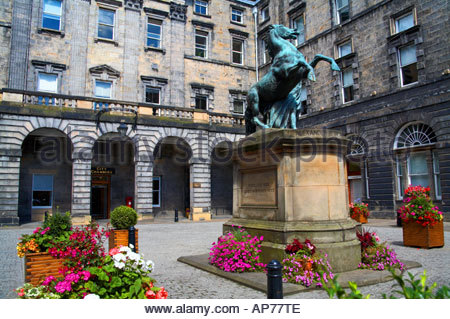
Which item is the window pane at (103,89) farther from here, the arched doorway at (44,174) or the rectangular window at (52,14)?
the rectangular window at (52,14)

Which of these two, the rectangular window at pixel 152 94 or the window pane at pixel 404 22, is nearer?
the window pane at pixel 404 22

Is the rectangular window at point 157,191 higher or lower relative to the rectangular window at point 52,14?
lower

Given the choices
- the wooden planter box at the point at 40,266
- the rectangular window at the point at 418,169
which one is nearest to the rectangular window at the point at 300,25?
the rectangular window at the point at 418,169

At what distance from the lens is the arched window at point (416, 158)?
745 inches

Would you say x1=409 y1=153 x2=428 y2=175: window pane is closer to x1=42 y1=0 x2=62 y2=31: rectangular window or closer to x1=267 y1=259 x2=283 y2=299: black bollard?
x1=267 y1=259 x2=283 y2=299: black bollard

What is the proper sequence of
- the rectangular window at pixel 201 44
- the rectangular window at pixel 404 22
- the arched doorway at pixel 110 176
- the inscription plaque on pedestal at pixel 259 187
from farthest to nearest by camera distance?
the rectangular window at pixel 201 44, the arched doorway at pixel 110 176, the rectangular window at pixel 404 22, the inscription plaque on pedestal at pixel 259 187

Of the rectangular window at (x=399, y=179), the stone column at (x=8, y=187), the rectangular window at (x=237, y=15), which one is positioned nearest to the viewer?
the stone column at (x=8, y=187)

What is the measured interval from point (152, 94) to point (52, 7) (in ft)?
29.4

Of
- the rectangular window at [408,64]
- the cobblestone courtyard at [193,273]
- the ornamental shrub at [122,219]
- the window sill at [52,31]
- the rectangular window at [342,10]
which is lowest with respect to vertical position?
the cobblestone courtyard at [193,273]

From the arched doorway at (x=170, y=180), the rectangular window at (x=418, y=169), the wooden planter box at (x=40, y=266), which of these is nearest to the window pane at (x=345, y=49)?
the rectangular window at (x=418, y=169)

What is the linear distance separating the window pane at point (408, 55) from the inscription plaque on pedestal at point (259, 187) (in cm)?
1718

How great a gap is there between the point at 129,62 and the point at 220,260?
22.8 m

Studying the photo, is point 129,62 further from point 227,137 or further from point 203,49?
point 227,137

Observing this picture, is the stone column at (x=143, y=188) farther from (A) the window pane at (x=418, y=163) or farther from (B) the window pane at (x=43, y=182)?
(A) the window pane at (x=418, y=163)
